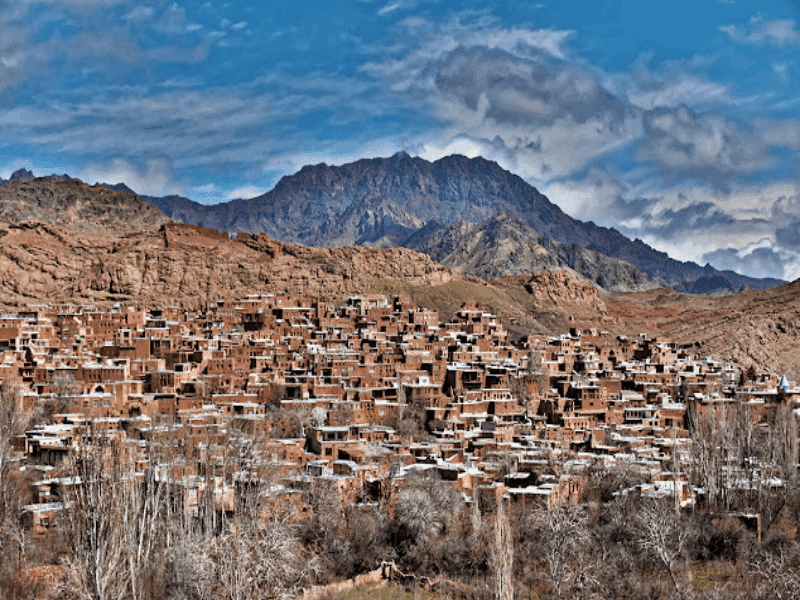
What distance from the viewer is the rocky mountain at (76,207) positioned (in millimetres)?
138500

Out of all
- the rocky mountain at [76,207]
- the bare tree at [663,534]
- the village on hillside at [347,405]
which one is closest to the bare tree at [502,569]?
the bare tree at [663,534]

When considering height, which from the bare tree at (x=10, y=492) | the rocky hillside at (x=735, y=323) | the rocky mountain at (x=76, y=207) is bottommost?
the bare tree at (x=10, y=492)

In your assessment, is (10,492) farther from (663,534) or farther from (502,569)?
(663,534)

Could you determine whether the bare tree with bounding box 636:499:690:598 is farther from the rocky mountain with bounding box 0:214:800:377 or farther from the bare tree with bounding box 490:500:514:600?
the rocky mountain with bounding box 0:214:800:377

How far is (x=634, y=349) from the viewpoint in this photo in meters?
90.1

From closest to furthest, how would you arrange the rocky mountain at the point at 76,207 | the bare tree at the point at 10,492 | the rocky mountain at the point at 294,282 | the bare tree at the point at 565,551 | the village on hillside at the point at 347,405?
1. the bare tree at the point at 10,492
2. the bare tree at the point at 565,551
3. the village on hillside at the point at 347,405
4. the rocky mountain at the point at 294,282
5. the rocky mountain at the point at 76,207

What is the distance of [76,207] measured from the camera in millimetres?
148375

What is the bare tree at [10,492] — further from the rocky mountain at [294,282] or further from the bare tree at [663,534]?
the rocky mountain at [294,282]

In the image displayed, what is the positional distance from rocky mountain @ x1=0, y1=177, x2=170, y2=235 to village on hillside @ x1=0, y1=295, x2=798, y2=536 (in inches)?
2418

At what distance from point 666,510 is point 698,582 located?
418cm

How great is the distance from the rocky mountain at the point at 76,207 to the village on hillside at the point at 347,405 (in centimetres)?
6143

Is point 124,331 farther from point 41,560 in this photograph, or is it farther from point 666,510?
point 666,510

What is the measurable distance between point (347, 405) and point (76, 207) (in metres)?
107

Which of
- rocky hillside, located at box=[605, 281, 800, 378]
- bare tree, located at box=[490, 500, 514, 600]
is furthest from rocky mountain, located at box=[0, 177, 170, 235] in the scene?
bare tree, located at box=[490, 500, 514, 600]
